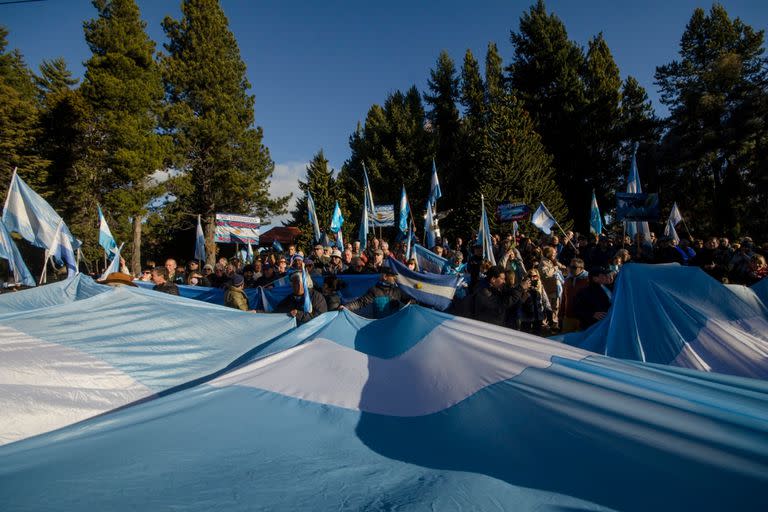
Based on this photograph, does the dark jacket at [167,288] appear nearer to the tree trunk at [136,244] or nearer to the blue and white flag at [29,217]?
the blue and white flag at [29,217]

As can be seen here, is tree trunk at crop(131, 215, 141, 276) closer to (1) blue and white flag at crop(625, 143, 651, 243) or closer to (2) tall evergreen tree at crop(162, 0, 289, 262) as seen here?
(2) tall evergreen tree at crop(162, 0, 289, 262)

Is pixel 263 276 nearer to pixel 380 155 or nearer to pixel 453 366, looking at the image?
pixel 453 366

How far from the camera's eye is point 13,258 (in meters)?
10.0

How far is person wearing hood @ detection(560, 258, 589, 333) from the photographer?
6996 millimetres

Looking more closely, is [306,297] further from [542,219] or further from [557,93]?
[557,93]

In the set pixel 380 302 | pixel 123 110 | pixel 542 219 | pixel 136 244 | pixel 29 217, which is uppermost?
pixel 123 110

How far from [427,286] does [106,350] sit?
5134 millimetres

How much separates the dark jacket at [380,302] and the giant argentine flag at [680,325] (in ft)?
9.94

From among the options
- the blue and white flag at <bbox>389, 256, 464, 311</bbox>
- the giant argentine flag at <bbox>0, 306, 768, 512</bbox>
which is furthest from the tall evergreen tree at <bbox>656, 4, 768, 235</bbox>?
the giant argentine flag at <bbox>0, 306, 768, 512</bbox>

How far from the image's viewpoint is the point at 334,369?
3791mm

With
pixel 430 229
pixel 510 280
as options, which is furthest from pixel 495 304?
pixel 430 229

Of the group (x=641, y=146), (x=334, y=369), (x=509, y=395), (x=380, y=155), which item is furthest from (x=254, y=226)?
(x=641, y=146)

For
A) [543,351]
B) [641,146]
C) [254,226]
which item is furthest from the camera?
[641,146]

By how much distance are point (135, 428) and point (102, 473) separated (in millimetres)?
466
